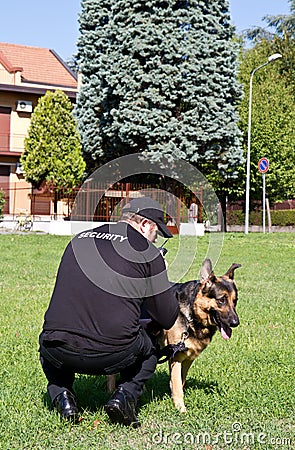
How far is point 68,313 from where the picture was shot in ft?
14.7

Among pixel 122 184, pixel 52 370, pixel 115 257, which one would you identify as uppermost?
pixel 122 184

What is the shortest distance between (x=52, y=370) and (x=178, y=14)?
2799 cm

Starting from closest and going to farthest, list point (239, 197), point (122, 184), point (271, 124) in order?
point (122, 184)
point (271, 124)
point (239, 197)

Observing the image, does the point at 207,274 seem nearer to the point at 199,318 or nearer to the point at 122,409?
the point at 199,318

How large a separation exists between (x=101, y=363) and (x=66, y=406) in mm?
461

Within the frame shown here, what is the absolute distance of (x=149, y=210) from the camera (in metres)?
4.74

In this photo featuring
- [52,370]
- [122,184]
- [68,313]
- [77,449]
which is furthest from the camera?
[122,184]

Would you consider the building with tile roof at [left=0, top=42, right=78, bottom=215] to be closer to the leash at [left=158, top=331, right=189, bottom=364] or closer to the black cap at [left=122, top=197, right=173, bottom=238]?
the leash at [left=158, top=331, right=189, bottom=364]

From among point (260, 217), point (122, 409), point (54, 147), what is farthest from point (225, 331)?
point (260, 217)

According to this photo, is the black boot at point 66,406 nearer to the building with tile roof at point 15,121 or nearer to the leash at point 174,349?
the leash at point 174,349

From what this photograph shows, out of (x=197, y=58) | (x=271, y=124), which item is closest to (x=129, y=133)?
(x=197, y=58)

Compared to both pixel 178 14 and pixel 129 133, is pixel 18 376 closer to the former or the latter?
pixel 129 133

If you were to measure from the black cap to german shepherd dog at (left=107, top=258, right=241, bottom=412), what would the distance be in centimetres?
55

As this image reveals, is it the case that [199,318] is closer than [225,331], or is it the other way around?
[225,331]
